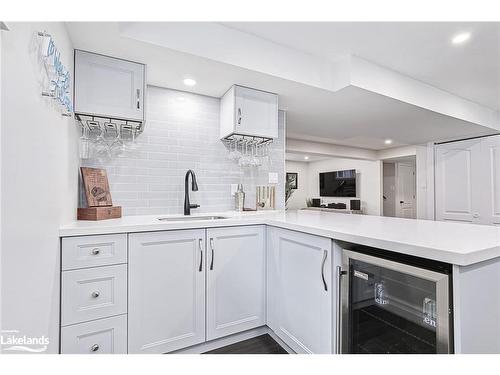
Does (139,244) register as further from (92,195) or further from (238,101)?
(238,101)

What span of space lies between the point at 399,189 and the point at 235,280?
6996mm

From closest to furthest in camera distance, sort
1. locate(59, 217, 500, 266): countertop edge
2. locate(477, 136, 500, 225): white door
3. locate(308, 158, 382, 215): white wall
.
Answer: locate(59, 217, 500, 266): countertop edge, locate(477, 136, 500, 225): white door, locate(308, 158, 382, 215): white wall

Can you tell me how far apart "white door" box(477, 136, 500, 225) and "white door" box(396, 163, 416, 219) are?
3711 millimetres

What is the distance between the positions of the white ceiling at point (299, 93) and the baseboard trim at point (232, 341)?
1.90m

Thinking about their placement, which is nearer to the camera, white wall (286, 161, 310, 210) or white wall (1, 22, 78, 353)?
white wall (1, 22, 78, 353)

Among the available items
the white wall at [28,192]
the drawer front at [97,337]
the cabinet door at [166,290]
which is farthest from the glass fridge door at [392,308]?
the white wall at [28,192]

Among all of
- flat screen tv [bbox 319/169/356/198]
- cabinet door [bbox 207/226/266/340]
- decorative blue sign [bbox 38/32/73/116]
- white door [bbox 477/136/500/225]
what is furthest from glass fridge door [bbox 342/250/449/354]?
flat screen tv [bbox 319/169/356/198]

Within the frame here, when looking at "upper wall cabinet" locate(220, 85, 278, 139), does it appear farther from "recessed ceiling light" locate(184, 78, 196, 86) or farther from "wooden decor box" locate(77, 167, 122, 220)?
"wooden decor box" locate(77, 167, 122, 220)

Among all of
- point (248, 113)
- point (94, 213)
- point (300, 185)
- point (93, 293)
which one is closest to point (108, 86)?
point (94, 213)

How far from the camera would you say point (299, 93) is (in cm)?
227

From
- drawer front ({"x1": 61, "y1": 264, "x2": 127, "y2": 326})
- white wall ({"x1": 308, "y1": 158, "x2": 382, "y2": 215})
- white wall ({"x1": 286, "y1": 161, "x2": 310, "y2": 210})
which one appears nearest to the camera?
drawer front ({"x1": 61, "y1": 264, "x2": 127, "y2": 326})

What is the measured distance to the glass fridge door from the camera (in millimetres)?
920

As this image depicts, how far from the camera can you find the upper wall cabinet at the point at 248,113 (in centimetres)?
215

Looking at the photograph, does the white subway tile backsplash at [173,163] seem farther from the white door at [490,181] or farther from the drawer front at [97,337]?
the white door at [490,181]
